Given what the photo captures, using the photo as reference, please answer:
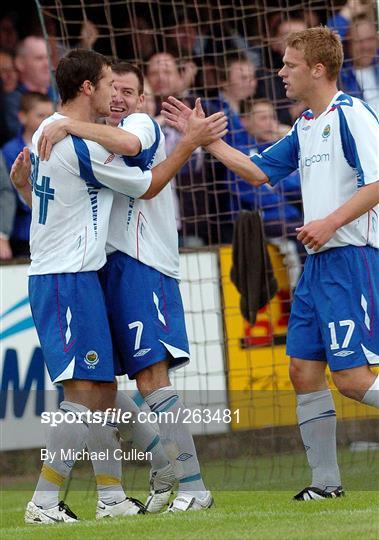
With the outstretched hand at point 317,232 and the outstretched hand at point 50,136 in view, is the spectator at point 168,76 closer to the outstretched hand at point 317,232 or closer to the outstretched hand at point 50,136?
the outstretched hand at point 50,136

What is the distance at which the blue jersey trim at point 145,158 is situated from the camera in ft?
22.8

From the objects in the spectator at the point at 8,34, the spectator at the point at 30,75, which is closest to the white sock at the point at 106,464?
the spectator at the point at 30,75

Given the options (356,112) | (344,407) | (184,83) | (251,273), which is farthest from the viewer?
(184,83)

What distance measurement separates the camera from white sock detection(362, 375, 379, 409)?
6.93 m

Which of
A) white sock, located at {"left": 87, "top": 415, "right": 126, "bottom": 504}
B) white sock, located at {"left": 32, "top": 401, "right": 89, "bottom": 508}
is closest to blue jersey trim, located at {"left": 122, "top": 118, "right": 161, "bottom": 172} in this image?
white sock, located at {"left": 32, "top": 401, "right": 89, "bottom": 508}

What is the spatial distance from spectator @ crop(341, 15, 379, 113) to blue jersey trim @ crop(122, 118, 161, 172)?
146 inches

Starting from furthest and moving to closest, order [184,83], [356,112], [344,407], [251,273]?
[184,83] < [344,407] < [251,273] < [356,112]

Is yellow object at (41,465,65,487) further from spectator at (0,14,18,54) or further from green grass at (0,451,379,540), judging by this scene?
spectator at (0,14,18,54)

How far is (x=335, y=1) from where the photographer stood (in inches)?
470

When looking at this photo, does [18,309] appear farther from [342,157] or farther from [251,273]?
[342,157]

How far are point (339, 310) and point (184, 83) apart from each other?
4.72 metres

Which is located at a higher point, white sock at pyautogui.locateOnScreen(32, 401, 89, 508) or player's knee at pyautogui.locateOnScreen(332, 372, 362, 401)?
player's knee at pyautogui.locateOnScreen(332, 372, 362, 401)

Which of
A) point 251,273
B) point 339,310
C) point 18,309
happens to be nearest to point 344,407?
point 251,273

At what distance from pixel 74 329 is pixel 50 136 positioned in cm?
101
